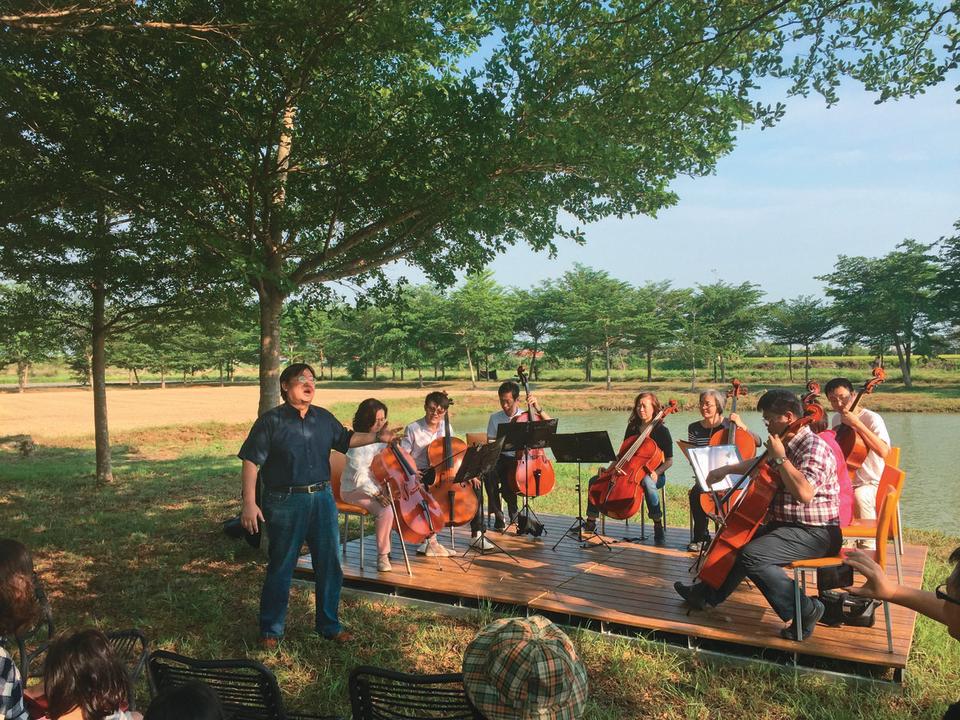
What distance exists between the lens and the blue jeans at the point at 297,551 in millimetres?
4480

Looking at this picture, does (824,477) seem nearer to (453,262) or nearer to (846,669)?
(846,669)

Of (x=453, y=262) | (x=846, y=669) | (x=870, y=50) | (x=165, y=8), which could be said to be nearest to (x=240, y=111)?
(x=165, y=8)

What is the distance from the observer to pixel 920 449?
745 inches

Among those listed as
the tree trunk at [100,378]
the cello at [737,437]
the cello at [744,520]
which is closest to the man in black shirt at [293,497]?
the cello at [744,520]

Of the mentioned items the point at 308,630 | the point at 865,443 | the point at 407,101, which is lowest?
the point at 308,630

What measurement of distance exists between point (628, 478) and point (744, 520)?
6.50 feet

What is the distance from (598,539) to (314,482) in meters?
3.34

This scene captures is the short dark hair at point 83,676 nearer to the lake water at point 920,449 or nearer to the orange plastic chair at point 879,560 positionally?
the orange plastic chair at point 879,560

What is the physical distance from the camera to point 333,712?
12.3 feet

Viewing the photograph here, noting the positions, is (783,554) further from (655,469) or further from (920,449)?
(920,449)

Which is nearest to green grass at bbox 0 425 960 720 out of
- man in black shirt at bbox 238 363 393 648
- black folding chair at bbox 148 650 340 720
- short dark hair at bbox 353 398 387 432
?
man in black shirt at bbox 238 363 393 648

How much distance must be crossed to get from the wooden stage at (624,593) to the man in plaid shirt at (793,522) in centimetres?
25

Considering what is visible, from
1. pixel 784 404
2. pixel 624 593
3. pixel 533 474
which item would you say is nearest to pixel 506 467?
pixel 533 474

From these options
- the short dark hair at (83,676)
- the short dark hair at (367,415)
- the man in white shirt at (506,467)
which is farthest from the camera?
the man in white shirt at (506,467)
